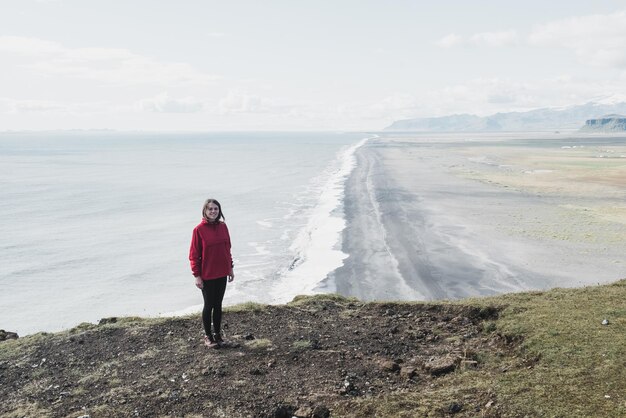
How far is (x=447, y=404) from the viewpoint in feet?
21.4

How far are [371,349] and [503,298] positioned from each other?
3.92 metres

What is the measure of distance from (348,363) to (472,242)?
23019mm

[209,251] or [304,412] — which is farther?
[209,251]

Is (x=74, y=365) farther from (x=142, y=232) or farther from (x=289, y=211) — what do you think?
(x=289, y=211)

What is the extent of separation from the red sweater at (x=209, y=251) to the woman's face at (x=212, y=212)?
145mm

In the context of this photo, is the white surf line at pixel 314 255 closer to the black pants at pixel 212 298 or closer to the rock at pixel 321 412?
the black pants at pixel 212 298

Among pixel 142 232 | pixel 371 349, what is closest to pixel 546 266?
pixel 371 349

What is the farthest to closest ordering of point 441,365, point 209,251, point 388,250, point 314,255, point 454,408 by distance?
point 388,250 < point 314,255 < point 209,251 < point 441,365 < point 454,408

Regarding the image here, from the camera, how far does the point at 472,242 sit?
29.7m

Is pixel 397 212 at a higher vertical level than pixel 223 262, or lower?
lower

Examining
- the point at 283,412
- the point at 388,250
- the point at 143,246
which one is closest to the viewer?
the point at 283,412

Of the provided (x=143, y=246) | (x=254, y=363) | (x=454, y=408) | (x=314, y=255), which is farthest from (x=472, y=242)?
(x=454, y=408)

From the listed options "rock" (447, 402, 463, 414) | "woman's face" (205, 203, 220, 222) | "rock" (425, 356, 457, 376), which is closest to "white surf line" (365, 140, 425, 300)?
"rock" (425, 356, 457, 376)

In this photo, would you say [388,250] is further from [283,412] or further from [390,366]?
[283,412]
